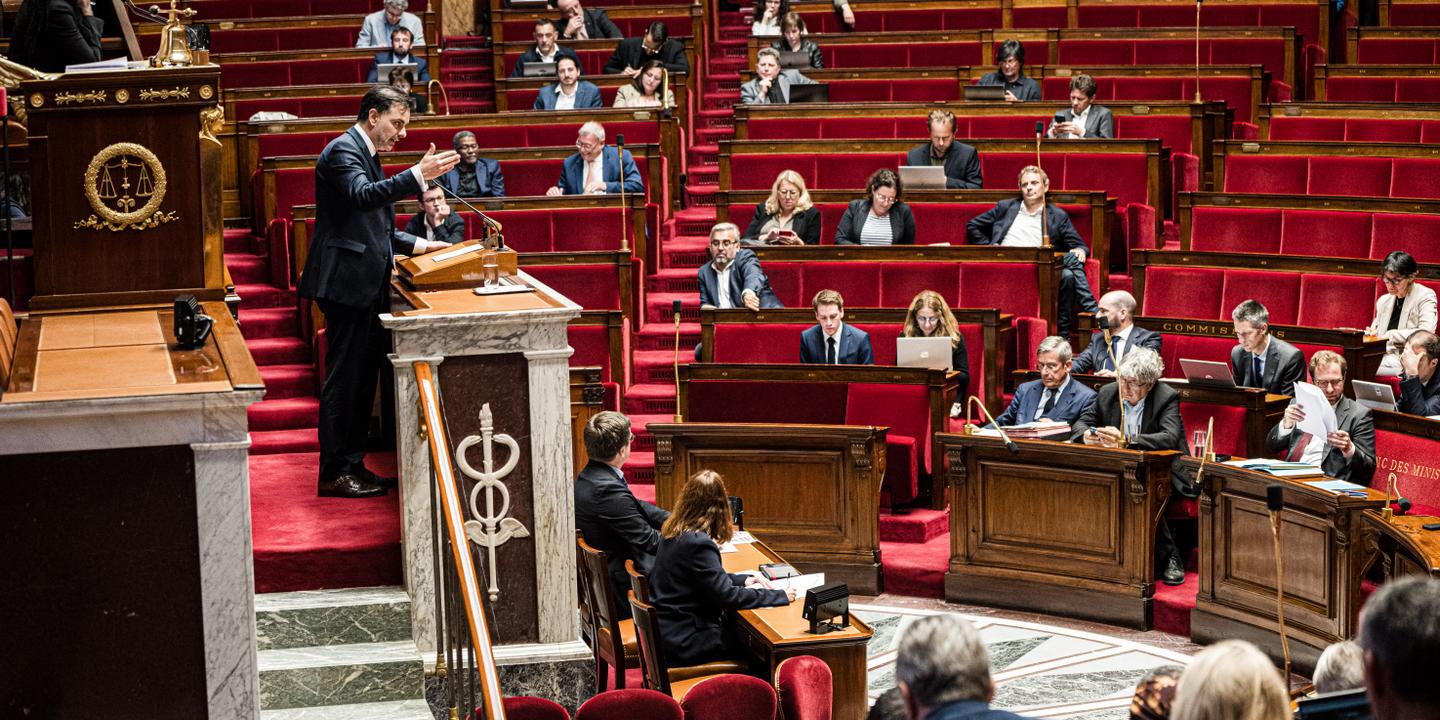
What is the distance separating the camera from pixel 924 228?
631 centimetres

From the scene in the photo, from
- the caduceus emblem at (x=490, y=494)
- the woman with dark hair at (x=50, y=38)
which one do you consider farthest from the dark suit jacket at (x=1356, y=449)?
the woman with dark hair at (x=50, y=38)

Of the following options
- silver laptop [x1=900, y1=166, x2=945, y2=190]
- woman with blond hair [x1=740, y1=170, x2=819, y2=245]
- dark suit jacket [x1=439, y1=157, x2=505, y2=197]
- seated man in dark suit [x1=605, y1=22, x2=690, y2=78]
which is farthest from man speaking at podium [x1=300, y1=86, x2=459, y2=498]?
seated man in dark suit [x1=605, y1=22, x2=690, y2=78]

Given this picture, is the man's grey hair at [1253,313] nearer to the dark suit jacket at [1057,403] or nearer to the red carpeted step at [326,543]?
the dark suit jacket at [1057,403]


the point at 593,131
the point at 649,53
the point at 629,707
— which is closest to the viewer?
the point at 629,707

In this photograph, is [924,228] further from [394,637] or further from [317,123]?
[394,637]

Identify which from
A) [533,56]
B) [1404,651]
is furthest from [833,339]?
[1404,651]

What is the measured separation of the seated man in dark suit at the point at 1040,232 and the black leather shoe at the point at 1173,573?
1295 mm

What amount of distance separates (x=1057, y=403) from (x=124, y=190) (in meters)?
2.81

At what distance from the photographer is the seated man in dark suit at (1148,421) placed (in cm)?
463

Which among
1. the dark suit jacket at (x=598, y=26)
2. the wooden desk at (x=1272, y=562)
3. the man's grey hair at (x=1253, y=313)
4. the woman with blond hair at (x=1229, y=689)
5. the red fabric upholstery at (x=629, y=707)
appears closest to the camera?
the woman with blond hair at (x=1229, y=689)

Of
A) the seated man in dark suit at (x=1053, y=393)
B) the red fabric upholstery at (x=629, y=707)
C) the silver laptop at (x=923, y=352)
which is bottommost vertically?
the red fabric upholstery at (x=629, y=707)

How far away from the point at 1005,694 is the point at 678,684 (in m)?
1.01

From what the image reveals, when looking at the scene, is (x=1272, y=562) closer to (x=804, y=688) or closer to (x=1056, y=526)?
(x=1056, y=526)

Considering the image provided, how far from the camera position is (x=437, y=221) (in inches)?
223
